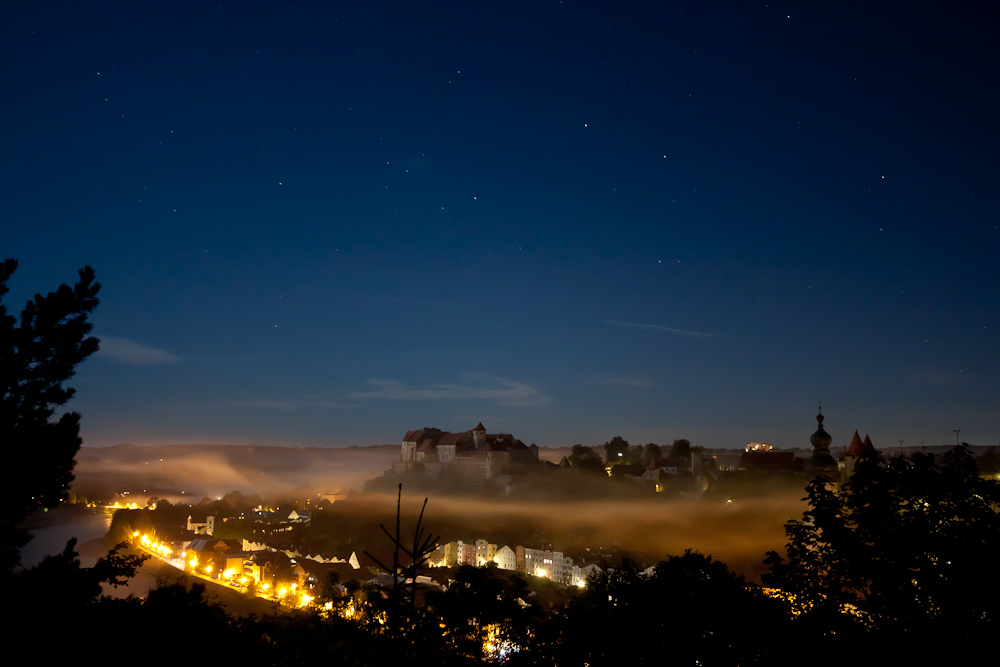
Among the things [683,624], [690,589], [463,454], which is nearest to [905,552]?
[683,624]

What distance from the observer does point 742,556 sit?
5622 centimetres

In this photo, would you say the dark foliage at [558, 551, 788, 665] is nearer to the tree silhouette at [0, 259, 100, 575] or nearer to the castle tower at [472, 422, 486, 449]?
the tree silhouette at [0, 259, 100, 575]

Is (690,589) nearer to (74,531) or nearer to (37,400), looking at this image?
(37,400)

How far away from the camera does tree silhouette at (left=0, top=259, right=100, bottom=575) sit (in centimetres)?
1095

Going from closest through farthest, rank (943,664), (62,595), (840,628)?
(943,664)
(840,628)
(62,595)

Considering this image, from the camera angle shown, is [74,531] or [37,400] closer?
[37,400]

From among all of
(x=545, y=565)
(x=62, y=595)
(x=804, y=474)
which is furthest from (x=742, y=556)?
(x=62, y=595)

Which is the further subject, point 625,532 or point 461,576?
point 625,532

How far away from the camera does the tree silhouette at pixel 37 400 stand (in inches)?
431

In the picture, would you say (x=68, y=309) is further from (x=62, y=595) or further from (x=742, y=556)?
(x=742, y=556)

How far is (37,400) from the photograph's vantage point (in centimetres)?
1156

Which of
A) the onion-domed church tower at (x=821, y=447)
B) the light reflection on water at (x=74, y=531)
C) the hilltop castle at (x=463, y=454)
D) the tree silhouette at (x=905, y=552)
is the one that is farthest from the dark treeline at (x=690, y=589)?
the hilltop castle at (x=463, y=454)

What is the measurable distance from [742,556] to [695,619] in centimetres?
5232

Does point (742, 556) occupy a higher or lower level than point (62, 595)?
lower
